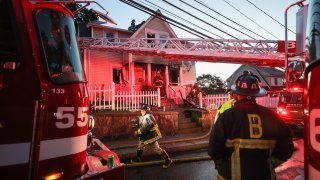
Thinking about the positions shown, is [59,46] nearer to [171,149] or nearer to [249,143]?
[249,143]

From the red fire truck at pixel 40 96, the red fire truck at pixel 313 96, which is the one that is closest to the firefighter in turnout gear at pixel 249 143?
the red fire truck at pixel 313 96

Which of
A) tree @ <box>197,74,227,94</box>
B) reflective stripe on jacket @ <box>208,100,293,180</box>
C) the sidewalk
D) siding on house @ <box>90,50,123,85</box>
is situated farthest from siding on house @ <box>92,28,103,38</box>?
tree @ <box>197,74,227,94</box>

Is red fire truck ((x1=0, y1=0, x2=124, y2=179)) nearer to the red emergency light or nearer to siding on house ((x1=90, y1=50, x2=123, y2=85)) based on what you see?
the red emergency light

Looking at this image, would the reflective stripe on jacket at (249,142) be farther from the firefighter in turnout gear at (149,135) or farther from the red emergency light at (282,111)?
the red emergency light at (282,111)

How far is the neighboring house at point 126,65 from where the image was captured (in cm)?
1736

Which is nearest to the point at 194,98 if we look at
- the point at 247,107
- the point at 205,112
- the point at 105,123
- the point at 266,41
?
the point at 205,112

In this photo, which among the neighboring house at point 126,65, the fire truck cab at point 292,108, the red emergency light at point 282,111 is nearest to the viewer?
the fire truck cab at point 292,108

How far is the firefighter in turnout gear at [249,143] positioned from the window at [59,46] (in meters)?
1.54

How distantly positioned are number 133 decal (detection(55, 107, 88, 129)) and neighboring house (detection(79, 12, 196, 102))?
14034 millimetres

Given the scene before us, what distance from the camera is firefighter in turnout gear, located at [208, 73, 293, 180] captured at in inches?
103

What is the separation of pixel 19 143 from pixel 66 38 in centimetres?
115

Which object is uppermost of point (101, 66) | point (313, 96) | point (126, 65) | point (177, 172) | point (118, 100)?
point (126, 65)

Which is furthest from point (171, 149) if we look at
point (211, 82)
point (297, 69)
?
point (211, 82)

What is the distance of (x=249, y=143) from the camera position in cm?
262
